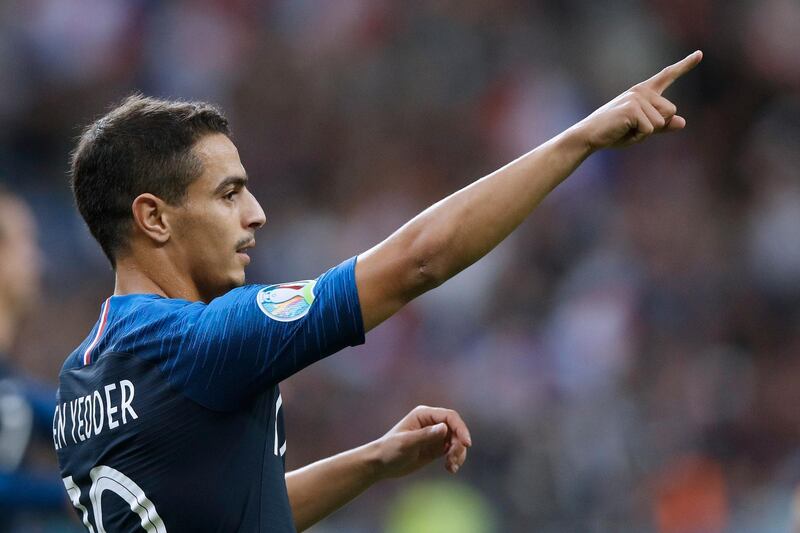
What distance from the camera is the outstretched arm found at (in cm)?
316

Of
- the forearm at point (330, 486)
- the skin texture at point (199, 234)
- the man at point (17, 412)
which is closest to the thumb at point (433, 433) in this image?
the forearm at point (330, 486)

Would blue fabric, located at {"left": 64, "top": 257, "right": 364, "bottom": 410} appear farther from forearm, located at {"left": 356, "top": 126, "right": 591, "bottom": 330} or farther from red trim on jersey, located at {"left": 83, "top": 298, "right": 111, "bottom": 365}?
red trim on jersey, located at {"left": 83, "top": 298, "right": 111, "bottom": 365}

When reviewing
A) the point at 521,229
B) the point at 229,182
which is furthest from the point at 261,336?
the point at 521,229

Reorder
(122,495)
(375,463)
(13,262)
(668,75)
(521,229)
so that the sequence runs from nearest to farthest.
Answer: (668,75)
(122,495)
(375,463)
(13,262)
(521,229)

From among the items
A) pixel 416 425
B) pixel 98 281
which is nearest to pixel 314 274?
pixel 98 281

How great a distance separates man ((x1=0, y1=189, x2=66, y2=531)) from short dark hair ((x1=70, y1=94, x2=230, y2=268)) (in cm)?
241

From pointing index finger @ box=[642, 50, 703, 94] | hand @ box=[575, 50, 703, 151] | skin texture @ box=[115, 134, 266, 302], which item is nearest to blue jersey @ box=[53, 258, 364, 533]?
skin texture @ box=[115, 134, 266, 302]

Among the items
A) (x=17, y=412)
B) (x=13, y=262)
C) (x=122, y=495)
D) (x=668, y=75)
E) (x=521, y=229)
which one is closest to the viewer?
(x=668, y=75)

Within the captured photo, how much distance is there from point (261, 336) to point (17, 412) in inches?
116

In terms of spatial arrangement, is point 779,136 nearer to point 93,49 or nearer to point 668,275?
point 668,275

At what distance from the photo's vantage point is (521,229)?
9.47 m

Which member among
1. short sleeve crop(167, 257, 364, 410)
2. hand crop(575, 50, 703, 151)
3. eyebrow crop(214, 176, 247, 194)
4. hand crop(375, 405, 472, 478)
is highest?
eyebrow crop(214, 176, 247, 194)

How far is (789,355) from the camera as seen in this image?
27.6 ft

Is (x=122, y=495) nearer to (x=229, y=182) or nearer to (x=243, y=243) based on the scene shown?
(x=243, y=243)
